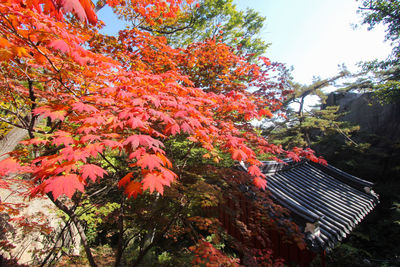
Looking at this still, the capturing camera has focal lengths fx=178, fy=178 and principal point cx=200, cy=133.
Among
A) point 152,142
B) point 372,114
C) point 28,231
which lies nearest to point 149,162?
point 152,142

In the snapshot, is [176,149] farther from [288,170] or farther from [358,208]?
[358,208]

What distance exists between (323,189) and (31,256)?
426 inches

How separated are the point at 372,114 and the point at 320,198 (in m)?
18.7

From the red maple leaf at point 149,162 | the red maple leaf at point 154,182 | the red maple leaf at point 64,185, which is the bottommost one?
the red maple leaf at point 154,182

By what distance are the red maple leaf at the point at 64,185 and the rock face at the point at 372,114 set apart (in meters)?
18.5

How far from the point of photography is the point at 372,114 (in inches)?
725

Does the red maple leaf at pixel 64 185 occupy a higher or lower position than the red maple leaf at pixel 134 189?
higher

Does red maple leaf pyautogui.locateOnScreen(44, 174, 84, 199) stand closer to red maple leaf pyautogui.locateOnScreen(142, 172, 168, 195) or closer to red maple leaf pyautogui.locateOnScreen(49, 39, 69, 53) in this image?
red maple leaf pyautogui.locateOnScreen(142, 172, 168, 195)

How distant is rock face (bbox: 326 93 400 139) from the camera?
16.4 meters

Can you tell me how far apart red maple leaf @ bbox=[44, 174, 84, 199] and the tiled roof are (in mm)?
4474

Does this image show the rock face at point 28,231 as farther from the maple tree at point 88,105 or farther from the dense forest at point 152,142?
the maple tree at point 88,105

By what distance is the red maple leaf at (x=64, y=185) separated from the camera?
1.56 metres

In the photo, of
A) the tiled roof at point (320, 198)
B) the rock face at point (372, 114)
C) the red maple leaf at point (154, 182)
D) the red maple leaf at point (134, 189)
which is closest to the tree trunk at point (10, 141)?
the red maple leaf at point (134, 189)

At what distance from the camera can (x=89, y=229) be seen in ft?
28.5
